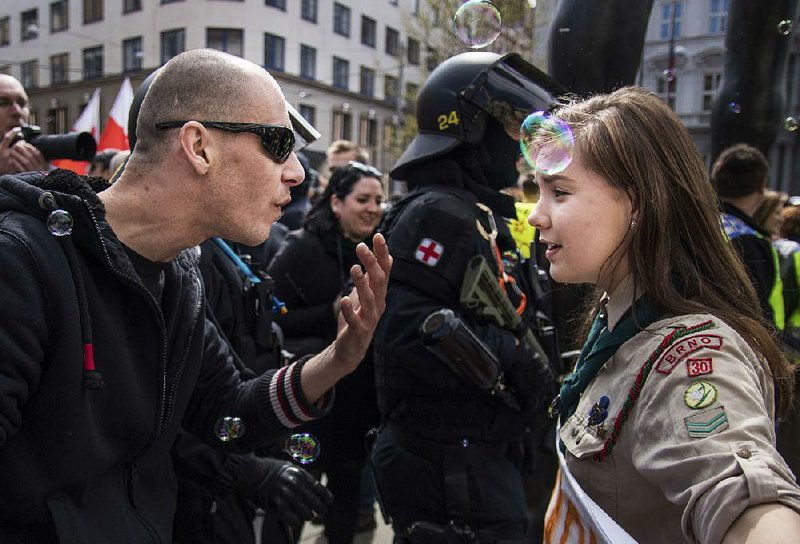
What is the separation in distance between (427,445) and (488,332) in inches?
19.3

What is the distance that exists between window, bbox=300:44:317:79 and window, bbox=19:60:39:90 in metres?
12.7

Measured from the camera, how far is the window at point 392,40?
26453 millimetres

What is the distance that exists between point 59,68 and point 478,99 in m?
32.3

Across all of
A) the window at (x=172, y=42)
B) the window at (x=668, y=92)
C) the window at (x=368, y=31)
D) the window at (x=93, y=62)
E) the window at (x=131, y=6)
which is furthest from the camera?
the window at (x=93, y=62)

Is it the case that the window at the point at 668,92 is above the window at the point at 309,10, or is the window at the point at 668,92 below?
below

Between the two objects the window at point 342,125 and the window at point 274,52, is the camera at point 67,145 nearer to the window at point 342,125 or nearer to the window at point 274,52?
the window at point 274,52

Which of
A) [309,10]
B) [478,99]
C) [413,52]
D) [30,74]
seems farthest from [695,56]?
[30,74]

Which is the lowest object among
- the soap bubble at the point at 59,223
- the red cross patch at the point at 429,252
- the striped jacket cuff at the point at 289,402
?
the striped jacket cuff at the point at 289,402

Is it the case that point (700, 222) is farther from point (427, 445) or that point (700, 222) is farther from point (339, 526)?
point (339, 526)

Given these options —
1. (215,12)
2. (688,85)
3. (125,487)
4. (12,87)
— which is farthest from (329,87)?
(125,487)

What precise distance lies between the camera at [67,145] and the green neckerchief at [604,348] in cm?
210

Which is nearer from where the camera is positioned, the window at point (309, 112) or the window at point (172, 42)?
the window at point (172, 42)

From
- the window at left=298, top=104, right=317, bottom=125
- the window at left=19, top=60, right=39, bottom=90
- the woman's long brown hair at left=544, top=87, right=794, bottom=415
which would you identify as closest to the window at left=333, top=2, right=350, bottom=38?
the window at left=298, top=104, right=317, bottom=125

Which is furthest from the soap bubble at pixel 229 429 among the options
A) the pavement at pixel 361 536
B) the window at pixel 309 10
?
the window at pixel 309 10
